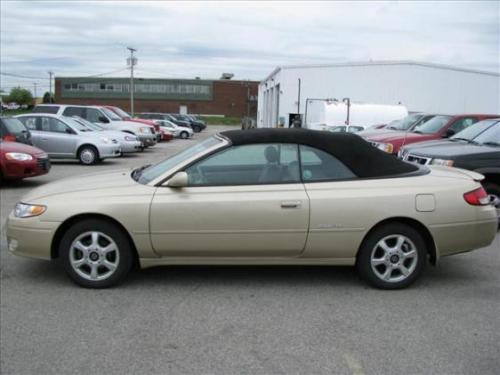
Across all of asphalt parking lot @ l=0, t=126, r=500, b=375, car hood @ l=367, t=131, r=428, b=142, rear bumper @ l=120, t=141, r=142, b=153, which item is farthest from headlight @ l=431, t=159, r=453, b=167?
rear bumper @ l=120, t=141, r=142, b=153

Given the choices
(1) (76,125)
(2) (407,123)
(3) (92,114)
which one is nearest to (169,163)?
(2) (407,123)

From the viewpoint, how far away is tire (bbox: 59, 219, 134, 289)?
500cm

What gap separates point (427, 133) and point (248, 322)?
9.54 meters

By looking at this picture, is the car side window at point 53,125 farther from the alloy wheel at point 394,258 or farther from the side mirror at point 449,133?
the alloy wheel at point 394,258

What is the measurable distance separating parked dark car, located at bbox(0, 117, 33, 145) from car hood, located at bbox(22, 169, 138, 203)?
818 cm

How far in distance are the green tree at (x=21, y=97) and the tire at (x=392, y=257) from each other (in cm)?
13014

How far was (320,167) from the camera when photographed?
519 centimetres

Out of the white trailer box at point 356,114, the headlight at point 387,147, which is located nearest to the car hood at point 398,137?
the headlight at point 387,147

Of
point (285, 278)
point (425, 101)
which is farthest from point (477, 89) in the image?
point (285, 278)

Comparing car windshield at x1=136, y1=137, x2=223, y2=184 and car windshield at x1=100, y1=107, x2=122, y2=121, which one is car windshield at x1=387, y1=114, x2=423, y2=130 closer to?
car windshield at x1=136, y1=137, x2=223, y2=184

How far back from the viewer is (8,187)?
11.6m

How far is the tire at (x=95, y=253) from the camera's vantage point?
5.00m

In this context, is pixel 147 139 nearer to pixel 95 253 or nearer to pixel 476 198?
pixel 95 253

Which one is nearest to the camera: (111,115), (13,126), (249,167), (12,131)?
(249,167)
